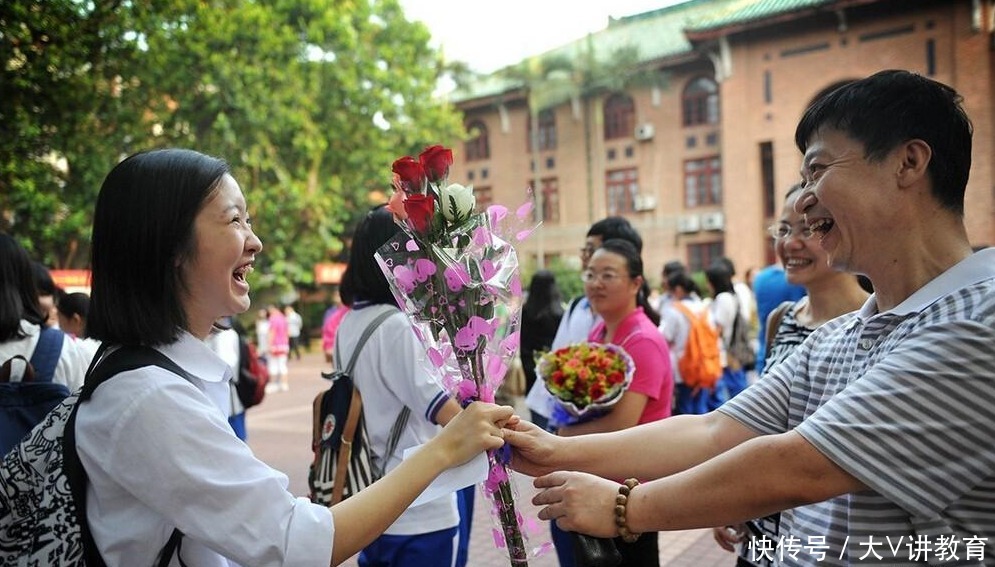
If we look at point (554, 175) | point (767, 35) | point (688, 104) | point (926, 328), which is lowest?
point (926, 328)

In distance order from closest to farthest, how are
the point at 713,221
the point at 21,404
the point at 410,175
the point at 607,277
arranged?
the point at 410,175
the point at 21,404
the point at 607,277
the point at 713,221

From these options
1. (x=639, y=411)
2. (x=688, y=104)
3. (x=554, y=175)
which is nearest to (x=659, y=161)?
(x=688, y=104)

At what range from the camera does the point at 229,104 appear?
45.8 feet

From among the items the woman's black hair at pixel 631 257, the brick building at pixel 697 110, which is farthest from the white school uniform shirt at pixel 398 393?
the brick building at pixel 697 110

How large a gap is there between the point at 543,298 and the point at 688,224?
18.3 metres

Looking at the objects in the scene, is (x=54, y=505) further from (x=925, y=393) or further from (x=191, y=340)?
(x=925, y=393)

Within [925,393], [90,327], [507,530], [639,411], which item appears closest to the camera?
[925,393]

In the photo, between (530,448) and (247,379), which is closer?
(530,448)

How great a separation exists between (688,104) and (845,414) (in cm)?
2363

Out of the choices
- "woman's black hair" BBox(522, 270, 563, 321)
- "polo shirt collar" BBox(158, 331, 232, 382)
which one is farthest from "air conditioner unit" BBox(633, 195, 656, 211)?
"polo shirt collar" BBox(158, 331, 232, 382)

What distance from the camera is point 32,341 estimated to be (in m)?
3.14

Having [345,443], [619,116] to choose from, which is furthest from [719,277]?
[619,116]

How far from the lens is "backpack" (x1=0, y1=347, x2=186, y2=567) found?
142 cm

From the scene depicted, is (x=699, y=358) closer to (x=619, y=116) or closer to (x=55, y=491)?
(x=55, y=491)
